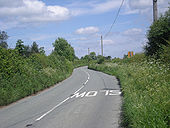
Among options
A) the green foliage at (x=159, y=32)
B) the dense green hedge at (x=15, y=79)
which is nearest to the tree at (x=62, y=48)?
the dense green hedge at (x=15, y=79)

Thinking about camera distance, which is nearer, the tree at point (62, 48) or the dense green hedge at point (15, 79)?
the dense green hedge at point (15, 79)

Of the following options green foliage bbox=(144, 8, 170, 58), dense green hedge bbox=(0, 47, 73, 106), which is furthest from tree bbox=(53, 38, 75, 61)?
green foliage bbox=(144, 8, 170, 58)

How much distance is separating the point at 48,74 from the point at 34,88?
18.0 ft

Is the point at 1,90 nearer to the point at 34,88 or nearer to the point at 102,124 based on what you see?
the point at 34,88

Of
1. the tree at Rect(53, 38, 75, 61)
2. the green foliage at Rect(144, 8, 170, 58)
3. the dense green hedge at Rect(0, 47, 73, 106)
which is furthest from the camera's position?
the tree at Rect(53, 38, 75, 61)

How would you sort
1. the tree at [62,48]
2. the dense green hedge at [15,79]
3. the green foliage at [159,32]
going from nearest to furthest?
the dense green hedge at [15,79], the green foliage at [159,32], the tree at [62,48]

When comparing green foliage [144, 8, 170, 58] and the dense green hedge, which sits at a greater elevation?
green foliage [144, 8, 170, 58]

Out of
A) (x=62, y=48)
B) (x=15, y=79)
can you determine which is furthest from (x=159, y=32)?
(x=62, y=48)

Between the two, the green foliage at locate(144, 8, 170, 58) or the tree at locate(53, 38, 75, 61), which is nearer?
the green foliage at locate(144, 8, 170, 58)

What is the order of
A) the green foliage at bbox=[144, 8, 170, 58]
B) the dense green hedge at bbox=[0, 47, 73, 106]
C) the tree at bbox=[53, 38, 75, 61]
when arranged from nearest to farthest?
the dense green hedge at bbox=[0, 47, 73, 106], the green foliage at bbox=[144, 8, 170, 58], the tree at bbox=[53, 38, 75, 61]

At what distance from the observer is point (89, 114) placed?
365 inches

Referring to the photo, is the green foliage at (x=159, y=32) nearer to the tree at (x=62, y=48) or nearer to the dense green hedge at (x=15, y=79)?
the dense green hedge at (x=15, y=79)

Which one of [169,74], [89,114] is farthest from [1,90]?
[169,74]

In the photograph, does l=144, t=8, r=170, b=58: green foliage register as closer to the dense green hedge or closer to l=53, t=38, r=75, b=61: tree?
the dense green hedge
